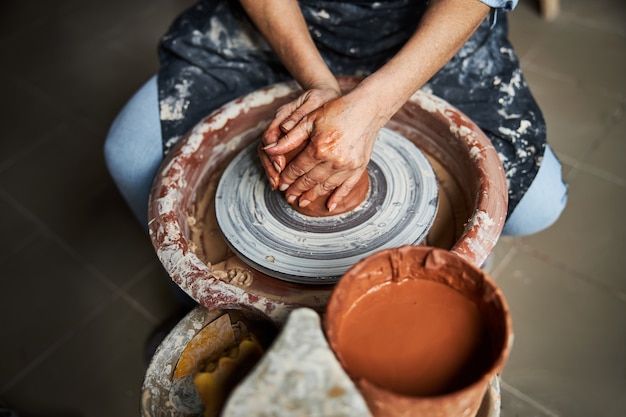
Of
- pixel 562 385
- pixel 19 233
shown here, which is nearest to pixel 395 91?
pixel 562 385

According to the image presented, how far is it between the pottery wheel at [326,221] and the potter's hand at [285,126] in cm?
10

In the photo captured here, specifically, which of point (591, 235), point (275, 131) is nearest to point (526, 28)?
point (591, 235)

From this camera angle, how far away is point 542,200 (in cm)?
146

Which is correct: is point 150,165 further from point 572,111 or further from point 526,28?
point 526,28

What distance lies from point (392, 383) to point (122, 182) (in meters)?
1.12

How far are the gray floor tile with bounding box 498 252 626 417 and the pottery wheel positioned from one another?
0.81m

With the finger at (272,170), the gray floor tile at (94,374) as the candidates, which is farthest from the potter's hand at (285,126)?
the gray floor tile at (94,374)

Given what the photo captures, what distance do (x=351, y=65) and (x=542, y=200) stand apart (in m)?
0.61

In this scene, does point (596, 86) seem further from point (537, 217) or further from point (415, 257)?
point (415, 257)

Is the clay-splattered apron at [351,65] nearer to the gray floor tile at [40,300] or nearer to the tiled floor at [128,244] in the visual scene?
the tiled floor at [128,244]

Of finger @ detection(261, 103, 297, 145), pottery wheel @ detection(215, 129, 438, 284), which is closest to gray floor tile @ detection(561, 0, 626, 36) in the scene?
pottery wheel @ detection(215, 129, 438, 284)

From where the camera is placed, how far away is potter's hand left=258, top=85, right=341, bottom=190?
3.68 feet

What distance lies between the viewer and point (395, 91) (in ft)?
3.93

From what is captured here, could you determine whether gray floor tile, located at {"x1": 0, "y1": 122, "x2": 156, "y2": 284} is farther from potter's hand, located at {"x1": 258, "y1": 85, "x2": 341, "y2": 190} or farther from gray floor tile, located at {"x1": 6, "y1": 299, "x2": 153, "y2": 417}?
potter's hand, located at {"x1": 258, "y1": 85, "x2": 341, "y2": 190}
